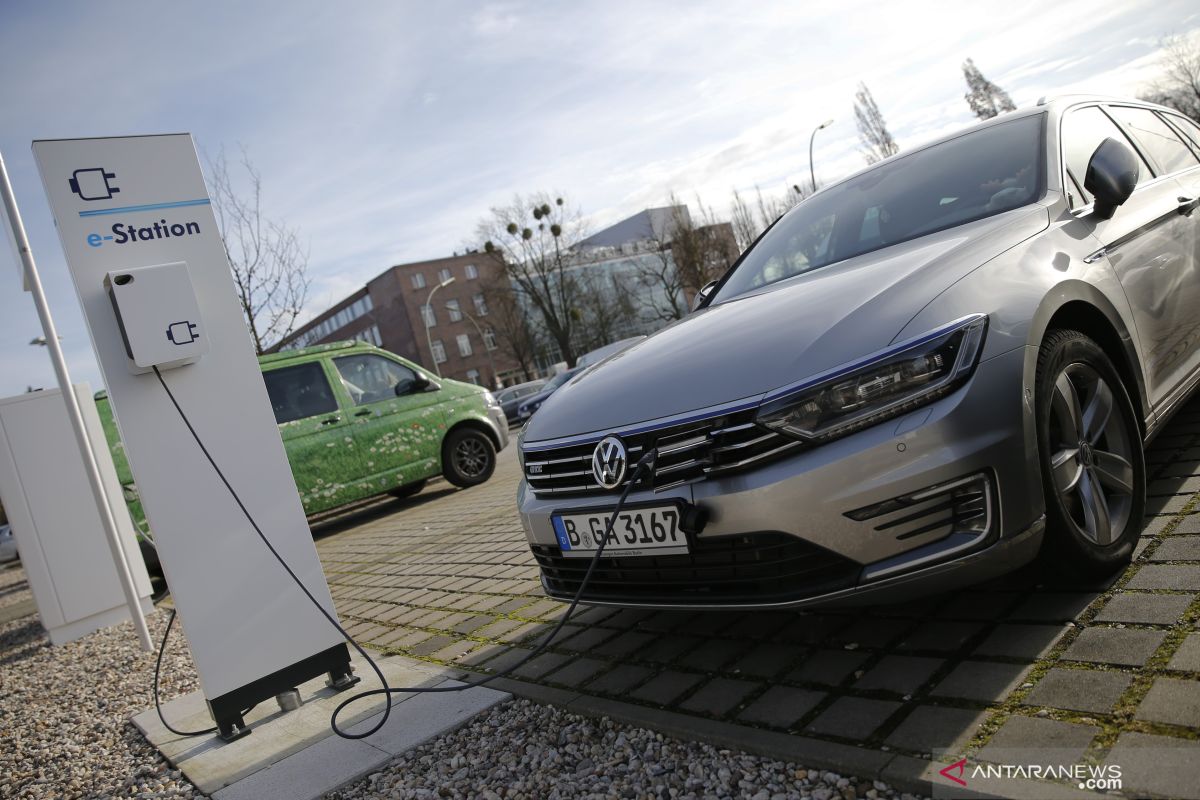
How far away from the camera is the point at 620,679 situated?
9.62 feet

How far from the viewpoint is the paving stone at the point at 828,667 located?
8.22ft

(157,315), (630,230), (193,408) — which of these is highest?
(630,230)

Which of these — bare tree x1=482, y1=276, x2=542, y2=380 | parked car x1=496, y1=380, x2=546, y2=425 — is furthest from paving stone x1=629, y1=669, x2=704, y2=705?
bare tree x1=482, y1=276, x2=542, y2=380

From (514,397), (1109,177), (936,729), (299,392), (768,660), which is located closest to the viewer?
(936,729)

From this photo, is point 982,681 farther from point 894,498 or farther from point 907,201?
point 907,201

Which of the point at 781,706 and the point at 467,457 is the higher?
the point at 467,457

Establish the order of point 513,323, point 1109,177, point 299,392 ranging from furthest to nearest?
point 513,323 < point 299,392 < point 1109,177

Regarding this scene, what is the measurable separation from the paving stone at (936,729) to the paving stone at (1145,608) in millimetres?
629

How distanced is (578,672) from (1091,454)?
1.89 metres

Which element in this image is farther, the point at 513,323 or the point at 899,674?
the point at 513,323

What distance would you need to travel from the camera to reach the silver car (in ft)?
7.14

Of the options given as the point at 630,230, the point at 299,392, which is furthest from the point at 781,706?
the point at 630,230

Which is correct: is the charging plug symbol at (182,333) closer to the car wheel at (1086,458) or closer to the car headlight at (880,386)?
the car headlight at (880,386)

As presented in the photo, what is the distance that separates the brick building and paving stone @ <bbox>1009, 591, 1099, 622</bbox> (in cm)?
6061
